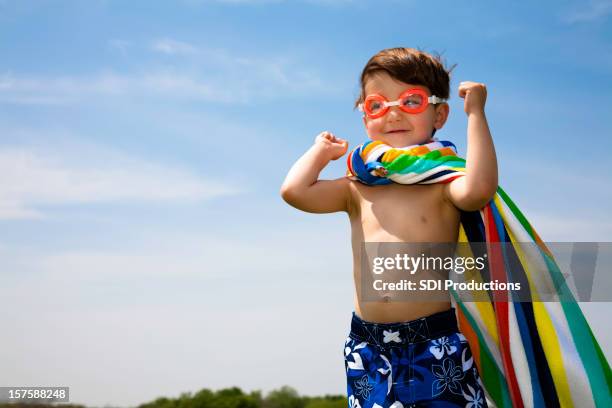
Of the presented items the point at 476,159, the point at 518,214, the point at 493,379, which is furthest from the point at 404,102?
the point at 493,379

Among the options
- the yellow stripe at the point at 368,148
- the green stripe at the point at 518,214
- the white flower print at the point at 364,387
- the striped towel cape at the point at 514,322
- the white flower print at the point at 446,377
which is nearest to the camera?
the white flower print at the point at 446,377

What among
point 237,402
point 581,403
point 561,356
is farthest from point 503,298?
point 237,402

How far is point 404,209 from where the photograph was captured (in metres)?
3.64

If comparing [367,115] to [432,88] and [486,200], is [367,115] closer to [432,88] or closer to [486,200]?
[432,88]

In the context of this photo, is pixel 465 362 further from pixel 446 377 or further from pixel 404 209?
pixel 404 209

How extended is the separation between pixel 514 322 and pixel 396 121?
1.28 metres

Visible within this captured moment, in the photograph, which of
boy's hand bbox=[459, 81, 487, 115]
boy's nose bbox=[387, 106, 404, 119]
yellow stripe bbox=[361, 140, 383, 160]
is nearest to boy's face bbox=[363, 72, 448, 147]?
boy's nose bbox=[387, 106, 404, 119]

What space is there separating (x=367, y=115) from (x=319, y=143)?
1.04 feet

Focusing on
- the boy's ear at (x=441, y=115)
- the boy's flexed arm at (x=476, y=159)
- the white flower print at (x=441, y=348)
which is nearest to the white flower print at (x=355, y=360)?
the white flower print at (x=441, y=348)

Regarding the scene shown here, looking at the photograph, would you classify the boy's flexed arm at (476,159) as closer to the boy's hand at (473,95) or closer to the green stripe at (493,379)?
the boy's hand at (473,95)

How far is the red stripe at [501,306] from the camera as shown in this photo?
148 inches

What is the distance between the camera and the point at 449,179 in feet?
11.9

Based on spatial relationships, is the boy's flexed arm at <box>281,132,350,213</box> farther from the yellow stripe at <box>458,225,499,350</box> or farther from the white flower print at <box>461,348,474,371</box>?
the white flower print at <box>461,348,474,371</box>

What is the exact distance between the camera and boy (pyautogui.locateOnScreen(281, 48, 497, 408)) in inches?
135
